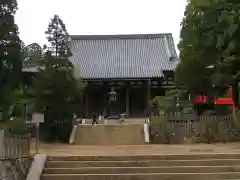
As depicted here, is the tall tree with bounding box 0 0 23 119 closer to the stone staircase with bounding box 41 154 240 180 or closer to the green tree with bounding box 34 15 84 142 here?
the green tree with bounding box 34 15 84 142

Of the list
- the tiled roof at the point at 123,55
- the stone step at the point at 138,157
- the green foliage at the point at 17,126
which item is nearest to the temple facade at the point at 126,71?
the tiled roof at the point at 123,55

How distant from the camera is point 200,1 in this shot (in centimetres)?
1645

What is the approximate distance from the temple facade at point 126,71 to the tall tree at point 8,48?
1234 centimetres

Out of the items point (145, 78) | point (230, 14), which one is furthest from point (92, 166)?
point (145, 78)

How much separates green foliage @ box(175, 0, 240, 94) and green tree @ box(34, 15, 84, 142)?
5.69m

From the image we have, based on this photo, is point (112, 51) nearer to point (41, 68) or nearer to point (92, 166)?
point (41, 68)

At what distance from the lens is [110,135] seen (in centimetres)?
2139

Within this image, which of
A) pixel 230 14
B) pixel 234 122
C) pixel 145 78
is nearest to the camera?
pixel 230 14

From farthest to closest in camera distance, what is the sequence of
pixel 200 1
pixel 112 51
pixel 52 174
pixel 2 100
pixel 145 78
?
pixel 112 51, pixel 145 78, pixel 2 100, pixel 200 1, pixel 52 174

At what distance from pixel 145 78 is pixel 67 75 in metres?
13.0

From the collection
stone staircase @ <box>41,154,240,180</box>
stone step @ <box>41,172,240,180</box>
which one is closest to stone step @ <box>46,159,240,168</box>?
stone staircase @ <box>41,154,240,180</box>

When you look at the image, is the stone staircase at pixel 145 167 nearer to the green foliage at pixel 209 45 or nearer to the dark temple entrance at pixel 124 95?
the green foliage at pixel 209 45

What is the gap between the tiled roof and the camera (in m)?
33.6

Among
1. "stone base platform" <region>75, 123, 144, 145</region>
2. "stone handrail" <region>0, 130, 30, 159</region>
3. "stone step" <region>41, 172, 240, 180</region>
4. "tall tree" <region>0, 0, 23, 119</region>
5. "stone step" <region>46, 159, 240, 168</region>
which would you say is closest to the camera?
"stone handrail" <region>0, 130, 30, 159</region>
